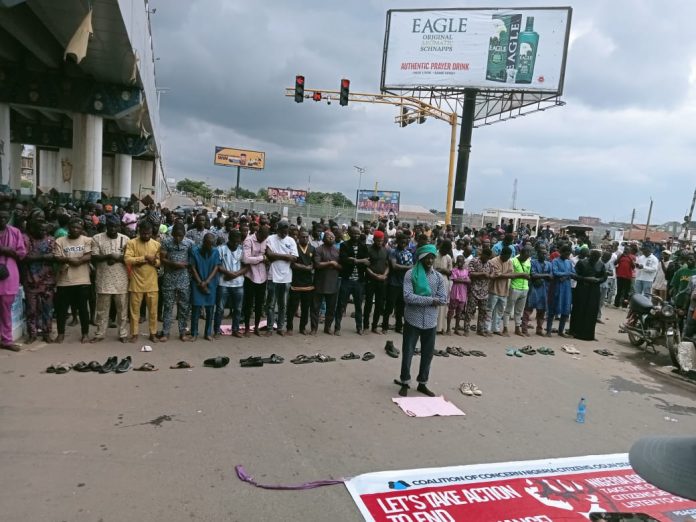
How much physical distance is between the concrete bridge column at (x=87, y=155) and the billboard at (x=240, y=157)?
48769 millimetres

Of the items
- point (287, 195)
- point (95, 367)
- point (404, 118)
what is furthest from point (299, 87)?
point (287, 195)

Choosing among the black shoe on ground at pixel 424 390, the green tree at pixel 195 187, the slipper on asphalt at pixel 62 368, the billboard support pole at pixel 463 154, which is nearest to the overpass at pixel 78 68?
the slipper on asphalt at pixel 62 368

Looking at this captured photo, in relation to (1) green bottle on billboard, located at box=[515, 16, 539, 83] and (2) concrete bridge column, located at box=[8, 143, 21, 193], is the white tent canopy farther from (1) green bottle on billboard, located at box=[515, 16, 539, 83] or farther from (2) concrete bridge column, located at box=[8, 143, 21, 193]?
(2) concrete bridge column, located at box=[8, 143, 21, 193]

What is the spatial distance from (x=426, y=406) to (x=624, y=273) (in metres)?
11.8

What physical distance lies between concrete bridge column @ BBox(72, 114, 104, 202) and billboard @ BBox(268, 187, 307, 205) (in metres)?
46.4

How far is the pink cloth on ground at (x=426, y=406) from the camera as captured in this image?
209 inches

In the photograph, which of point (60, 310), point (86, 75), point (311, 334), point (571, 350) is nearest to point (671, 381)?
point (571, 350)

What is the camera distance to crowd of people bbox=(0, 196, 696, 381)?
6.66 metres

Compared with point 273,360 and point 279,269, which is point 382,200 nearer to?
point 279,269

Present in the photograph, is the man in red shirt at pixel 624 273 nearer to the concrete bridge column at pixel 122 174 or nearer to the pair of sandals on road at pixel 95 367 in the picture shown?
the pair of sandals on road at pixel 95 367

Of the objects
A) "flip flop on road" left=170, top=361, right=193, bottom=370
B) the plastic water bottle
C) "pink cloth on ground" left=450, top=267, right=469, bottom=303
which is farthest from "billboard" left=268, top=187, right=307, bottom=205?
the plastic water bottle

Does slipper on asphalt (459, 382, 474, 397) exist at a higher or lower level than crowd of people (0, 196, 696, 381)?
lower

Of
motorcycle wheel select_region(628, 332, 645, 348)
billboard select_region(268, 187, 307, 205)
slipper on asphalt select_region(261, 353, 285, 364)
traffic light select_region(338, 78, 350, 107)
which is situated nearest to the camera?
slipper on asphalt select_region(261, 353, 285, 364)

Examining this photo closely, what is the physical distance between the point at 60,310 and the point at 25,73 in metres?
11.2
